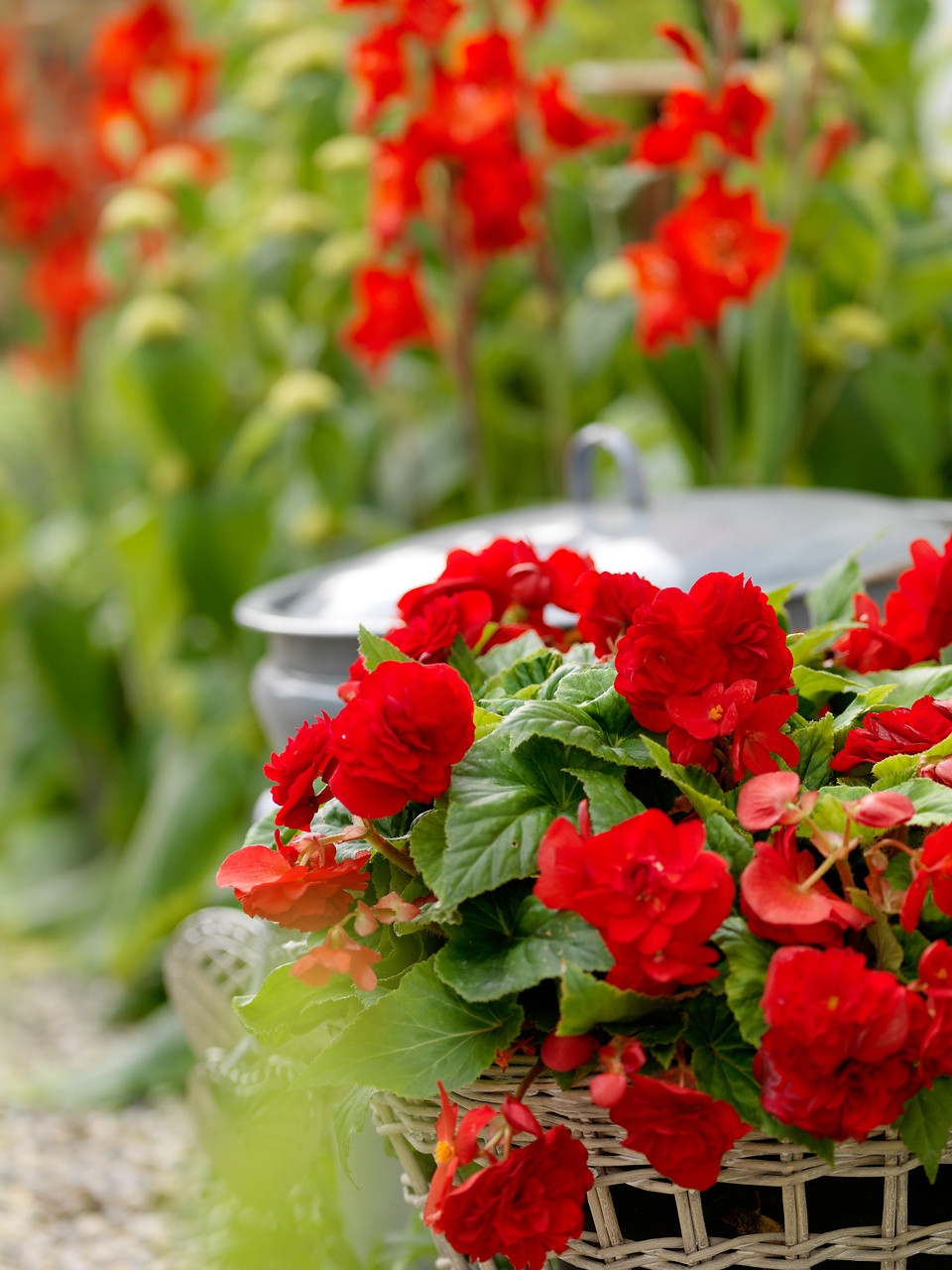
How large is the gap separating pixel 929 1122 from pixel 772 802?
13 cm

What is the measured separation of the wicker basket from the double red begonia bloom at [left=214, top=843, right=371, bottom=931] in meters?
0.08

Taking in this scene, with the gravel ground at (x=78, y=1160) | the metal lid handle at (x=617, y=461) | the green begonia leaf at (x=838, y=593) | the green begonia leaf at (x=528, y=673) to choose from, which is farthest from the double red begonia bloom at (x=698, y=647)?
the gravel ground at (x=78, y=1160)

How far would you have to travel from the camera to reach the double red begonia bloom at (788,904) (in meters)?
0.47

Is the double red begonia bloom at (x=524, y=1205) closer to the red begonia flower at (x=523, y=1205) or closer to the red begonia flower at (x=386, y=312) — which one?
the red begonia flower at (x=523, y=1205)

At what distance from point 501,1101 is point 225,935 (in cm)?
60

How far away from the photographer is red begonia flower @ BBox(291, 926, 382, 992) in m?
0.53

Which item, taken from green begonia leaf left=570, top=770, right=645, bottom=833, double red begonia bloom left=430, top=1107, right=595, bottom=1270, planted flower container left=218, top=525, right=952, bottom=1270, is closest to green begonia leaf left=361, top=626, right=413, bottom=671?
planted flower container left=218, top=525, right=952, bottom=1270

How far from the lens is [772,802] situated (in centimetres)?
50

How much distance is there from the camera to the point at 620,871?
48cm

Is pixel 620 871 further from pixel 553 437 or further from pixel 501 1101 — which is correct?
pixel 553 437

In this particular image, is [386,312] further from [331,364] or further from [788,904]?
[788,904]

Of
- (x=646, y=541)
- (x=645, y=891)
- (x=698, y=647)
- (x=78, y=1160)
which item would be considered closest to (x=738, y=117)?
(x=646, y=541)

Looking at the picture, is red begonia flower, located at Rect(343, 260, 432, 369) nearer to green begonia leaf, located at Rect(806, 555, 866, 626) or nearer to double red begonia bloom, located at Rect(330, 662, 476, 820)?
green begonia leaf, located at Rect(806, 555, 866, 626)

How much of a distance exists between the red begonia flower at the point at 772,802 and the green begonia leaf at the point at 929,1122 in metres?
0.11
